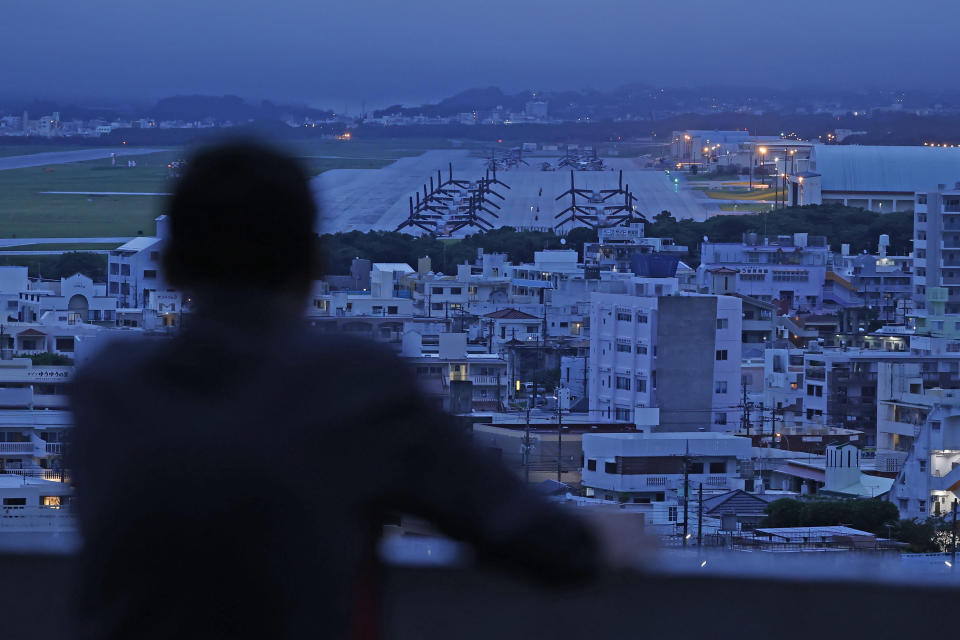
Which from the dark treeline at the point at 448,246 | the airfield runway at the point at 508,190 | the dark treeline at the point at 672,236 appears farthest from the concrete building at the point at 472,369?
the airfield runway at the point at 508,190

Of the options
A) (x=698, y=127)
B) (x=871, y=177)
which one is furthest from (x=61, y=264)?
(x=698, y=127)

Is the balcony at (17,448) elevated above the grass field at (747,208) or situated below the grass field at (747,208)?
below

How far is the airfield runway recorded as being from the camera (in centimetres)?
1862

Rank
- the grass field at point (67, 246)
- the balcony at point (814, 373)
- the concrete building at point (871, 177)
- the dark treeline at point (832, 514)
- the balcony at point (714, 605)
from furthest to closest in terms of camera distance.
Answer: the concrete building at point (871, 177) → the grass field at point (67, 246) → the balcony at point (814, 373) → the dark treeline at point (832, 514) → the balcony at point (714, 605)

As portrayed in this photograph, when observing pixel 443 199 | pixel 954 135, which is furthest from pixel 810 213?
pixel 954 135

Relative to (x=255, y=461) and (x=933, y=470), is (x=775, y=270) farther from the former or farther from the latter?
(x=255, y=461)

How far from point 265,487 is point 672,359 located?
5949 mm

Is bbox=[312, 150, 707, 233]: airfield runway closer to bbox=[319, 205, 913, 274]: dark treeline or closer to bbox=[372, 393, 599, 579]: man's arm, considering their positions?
bbox=[319, 205, 913, 274]: dark treeline

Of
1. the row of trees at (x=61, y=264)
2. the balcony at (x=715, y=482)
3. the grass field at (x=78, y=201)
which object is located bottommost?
the balcony at (x=715, y=482)

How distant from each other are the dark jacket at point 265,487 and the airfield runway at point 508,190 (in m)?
14.0

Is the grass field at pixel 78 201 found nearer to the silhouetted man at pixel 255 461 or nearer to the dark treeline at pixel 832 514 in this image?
the dark treeline at pixel 832 514

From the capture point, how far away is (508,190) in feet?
75.6

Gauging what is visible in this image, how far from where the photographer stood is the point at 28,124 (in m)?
25.0

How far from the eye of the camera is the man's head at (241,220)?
612 millimetres
